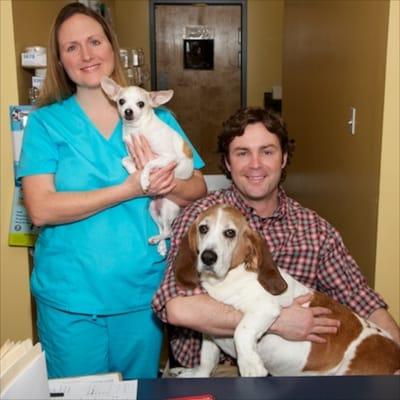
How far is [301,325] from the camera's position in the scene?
1452 millimetres

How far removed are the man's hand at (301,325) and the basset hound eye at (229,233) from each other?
247 millimetres

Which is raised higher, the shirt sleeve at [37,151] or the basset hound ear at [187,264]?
the shirt sleeve at [37,151]

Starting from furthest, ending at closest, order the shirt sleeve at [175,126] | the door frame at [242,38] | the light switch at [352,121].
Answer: the door frame at [242,38]
the light switch at [352,121]
the shirt sleeve at [175,126]

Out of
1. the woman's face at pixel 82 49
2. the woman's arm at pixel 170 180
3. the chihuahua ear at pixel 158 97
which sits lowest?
the woman's arm at pixel 170 180

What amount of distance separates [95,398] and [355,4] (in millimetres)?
2049

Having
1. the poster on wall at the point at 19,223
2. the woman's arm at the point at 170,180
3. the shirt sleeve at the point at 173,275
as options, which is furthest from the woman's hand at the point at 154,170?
the poster on wall at the point at 19,223

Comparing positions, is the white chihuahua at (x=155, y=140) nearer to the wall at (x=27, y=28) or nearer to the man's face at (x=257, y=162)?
the man's face at (x=257, y=162)

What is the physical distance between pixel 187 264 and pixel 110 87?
63cm

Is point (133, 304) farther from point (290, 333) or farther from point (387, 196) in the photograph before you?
point (387, 196)

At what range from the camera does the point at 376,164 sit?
6.72 feet

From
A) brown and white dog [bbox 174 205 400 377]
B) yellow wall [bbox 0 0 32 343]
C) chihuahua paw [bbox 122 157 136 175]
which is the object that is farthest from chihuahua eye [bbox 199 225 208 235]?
yellow wall [bbox 0 0 32 343]

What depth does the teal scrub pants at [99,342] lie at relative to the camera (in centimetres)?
162

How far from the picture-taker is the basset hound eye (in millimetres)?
1454

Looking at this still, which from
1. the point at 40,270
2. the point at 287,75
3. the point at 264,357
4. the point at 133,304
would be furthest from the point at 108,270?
the point at 287,75
